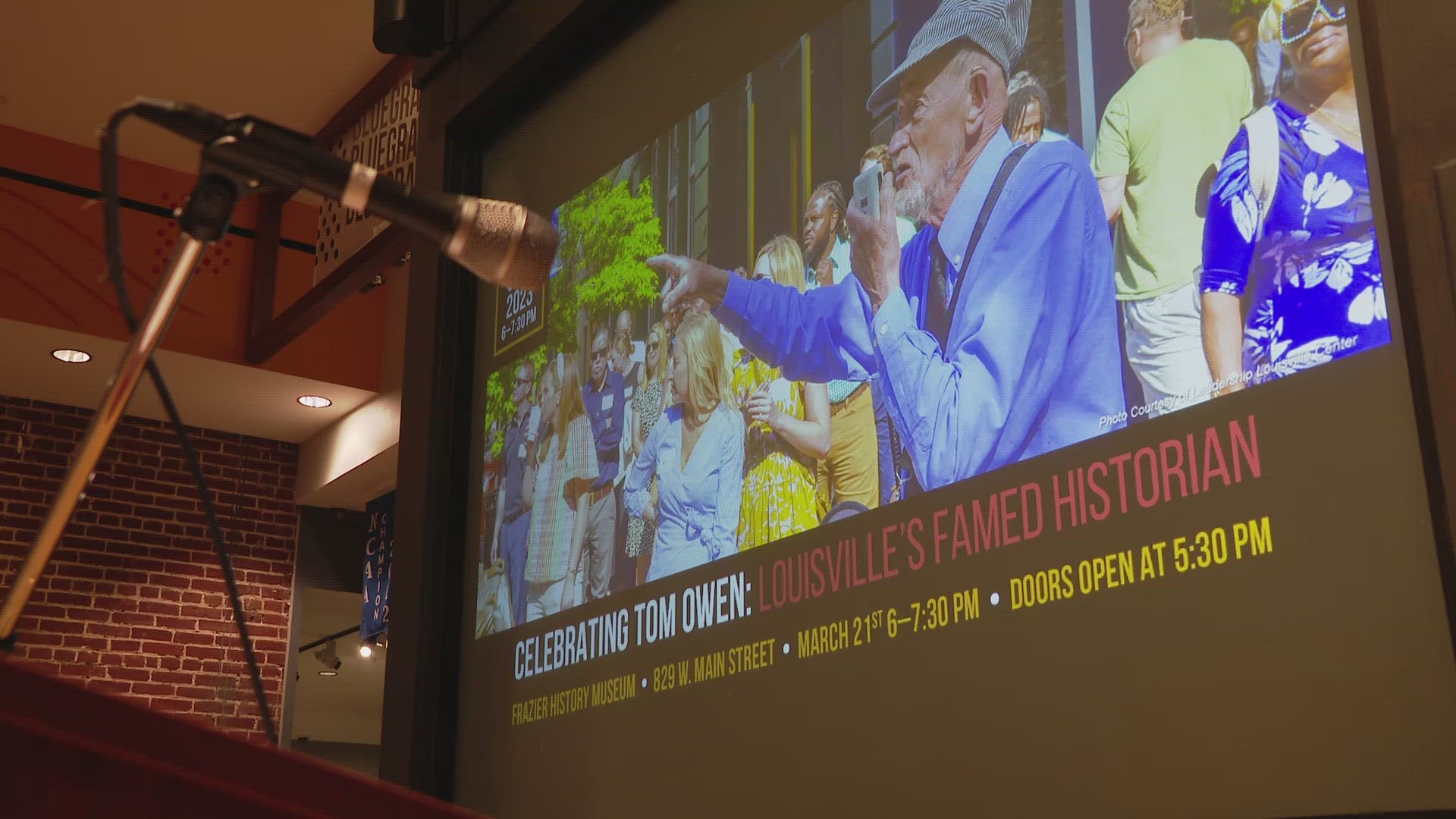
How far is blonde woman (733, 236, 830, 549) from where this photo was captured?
228 cm

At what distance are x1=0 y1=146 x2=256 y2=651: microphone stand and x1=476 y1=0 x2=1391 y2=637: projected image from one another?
3.66ft

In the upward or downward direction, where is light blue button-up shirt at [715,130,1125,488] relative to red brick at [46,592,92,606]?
downward

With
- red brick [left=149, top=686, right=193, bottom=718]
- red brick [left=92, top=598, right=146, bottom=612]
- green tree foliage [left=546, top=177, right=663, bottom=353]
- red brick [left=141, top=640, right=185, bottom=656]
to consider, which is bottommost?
red brick [left=149, top=686, right=193, bottom=718]

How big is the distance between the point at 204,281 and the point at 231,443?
967 millimetres

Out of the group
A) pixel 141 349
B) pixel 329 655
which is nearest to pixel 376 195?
pixel 141 349

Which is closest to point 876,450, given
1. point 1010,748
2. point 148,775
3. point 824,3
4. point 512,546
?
point 1010,748

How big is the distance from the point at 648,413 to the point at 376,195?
1419 mm

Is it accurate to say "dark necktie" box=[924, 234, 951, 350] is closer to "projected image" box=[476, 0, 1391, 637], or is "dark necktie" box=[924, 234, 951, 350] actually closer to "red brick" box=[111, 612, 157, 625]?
"projected image" box=[476, 0, 1391, 637]

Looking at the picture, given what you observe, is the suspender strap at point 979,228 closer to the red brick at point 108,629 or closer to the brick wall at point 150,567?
the brick wall at point 150,567

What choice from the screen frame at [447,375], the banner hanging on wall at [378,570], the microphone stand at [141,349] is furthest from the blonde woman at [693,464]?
the banner hanging on wall at [378,570]

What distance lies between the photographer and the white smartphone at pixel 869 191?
2.28 meters

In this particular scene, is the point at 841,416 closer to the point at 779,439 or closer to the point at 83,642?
the point at 779,439

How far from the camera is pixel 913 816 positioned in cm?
202

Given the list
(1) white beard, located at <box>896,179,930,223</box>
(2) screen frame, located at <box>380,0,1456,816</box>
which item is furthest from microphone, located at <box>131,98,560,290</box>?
(2) screen frame, located at <box>380,0,1456,816</box>
